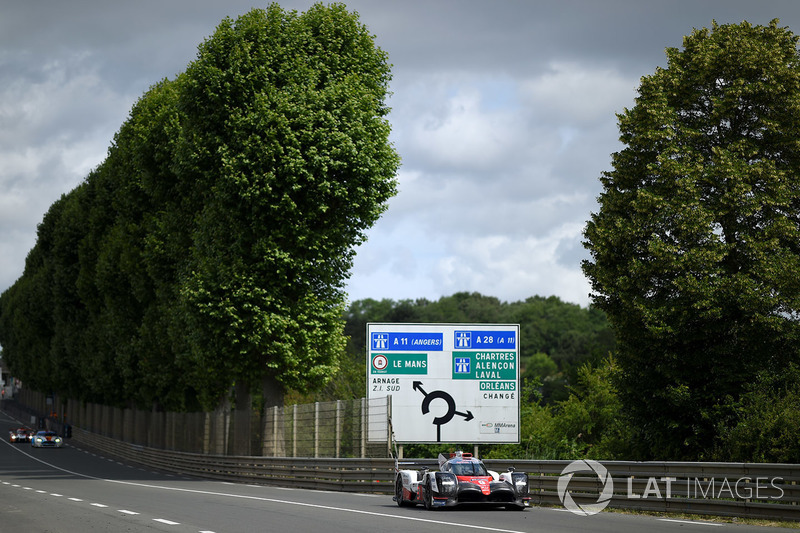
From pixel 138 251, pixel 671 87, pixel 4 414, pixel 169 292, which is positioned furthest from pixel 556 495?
pixel 4 414

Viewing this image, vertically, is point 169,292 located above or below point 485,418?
above

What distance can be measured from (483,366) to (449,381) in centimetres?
110

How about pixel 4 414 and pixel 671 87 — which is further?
pixel 4 414

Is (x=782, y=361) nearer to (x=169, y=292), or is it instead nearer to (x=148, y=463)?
(x=169, y=292)

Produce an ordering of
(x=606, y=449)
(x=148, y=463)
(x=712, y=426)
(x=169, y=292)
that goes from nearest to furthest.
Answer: (x=712, y=426), (x=606, y=449), (x=169, y=292), (x=148, y=463)

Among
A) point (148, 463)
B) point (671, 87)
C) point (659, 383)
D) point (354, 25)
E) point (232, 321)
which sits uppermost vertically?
point (354, 25)

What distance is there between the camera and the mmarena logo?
1933 cm

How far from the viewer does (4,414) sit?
162 m

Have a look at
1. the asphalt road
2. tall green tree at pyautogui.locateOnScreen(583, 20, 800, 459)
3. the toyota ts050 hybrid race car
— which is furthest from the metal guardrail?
tall green tree at pyautogui.locateOnScreen(583, 20, 800, 459)

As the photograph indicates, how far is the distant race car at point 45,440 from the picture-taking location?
75.1 meters

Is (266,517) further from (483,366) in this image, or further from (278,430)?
(278,430)

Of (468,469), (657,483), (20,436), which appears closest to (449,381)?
(468,469)

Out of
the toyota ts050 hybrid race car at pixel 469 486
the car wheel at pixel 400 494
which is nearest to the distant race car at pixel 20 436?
the car wheel at pixel 400 494

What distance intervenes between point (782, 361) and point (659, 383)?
351 centimetres
